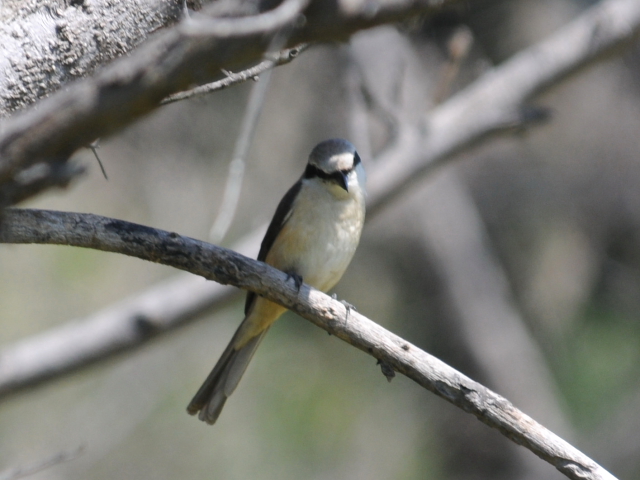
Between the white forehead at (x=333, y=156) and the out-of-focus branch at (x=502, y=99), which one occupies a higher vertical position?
the out-of-focus branch at (x=502, y=99)

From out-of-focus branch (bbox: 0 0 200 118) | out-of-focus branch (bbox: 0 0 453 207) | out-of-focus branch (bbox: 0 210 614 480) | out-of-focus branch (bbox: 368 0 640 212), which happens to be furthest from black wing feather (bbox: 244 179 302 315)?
out-of-focus branch (bbox: 0 0 453 207)

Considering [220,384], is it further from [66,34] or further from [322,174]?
[66,34]

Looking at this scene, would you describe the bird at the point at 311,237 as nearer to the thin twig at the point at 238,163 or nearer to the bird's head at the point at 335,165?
the bird's head at the point at 335,165

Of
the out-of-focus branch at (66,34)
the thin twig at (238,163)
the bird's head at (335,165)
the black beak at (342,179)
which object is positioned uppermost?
the bird's head at (335,165)

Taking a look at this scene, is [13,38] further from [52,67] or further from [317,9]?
[317,9]

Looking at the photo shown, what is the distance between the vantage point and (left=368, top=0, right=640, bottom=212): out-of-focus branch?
17.5 ft

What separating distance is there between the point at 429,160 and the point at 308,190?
1.67m

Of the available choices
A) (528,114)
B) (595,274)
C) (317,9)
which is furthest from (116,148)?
(317,9)

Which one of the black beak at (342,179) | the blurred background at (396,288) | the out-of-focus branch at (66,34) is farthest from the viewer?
the blurred background at (396,288)

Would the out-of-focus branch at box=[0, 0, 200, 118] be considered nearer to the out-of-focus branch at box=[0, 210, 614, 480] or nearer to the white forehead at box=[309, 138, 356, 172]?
the out-of-focus branch at box=[0, 210, 614, 480]

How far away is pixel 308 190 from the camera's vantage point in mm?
3994

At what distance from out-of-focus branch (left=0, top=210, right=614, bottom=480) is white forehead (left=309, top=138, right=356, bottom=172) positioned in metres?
1.38

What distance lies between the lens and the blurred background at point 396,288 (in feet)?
22.5

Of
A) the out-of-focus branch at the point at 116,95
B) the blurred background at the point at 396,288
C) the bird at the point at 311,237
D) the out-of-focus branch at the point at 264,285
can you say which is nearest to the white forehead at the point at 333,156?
the bird at the point at 311,237
